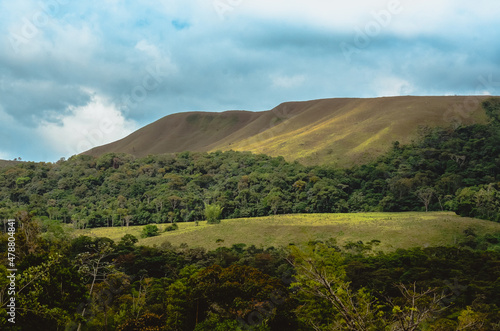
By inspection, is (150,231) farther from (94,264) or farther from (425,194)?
(425,194)

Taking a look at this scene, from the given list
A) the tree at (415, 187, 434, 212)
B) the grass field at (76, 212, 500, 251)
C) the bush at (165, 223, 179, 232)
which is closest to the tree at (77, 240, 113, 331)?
the grass field at (76, 212, 500, 251)

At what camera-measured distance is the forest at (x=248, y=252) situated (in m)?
29.4

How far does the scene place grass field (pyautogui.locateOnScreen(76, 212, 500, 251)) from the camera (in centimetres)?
7869

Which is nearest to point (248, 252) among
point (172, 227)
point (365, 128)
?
point (172, 227)

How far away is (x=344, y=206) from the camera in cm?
10531

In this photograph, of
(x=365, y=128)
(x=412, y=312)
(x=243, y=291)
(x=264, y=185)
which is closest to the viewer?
(x=412, y=312)

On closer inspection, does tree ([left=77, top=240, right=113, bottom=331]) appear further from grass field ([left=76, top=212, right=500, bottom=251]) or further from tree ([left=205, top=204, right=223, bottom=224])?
tree ([left=205, top=204, right=223, bottom=224])

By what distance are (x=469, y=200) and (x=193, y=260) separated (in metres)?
54.7

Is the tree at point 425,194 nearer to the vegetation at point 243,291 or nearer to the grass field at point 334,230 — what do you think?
the grass field at point 334,230

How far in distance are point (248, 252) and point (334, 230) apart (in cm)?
1977

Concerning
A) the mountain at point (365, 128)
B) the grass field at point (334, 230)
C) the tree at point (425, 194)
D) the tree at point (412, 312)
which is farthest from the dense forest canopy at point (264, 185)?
the tree at point (412, 312)

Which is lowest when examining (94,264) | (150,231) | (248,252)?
(248,252)

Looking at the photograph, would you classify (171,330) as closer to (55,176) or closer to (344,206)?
(344,206)

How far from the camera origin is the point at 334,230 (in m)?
85.4
